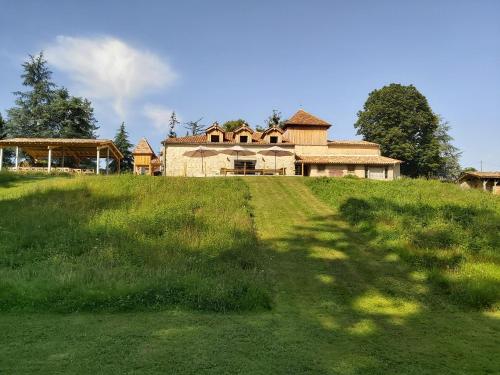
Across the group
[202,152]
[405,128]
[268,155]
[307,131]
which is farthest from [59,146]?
[405,128]

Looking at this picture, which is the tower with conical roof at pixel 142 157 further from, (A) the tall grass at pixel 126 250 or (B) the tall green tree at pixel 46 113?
(A) the tall grass at pixel 126 250

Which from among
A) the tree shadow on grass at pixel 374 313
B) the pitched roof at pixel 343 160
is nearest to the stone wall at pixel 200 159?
the pitched roof at pixel 343 160

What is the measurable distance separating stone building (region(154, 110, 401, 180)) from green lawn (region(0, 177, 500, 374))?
2567 centimetres

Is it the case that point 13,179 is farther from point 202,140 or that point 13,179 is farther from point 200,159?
point 202,140

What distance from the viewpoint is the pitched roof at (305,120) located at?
4625 centimetres

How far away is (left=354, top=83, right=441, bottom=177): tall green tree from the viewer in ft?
208

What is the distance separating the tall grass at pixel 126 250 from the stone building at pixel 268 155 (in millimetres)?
18933

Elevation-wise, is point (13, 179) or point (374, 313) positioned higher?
point (13, 179)

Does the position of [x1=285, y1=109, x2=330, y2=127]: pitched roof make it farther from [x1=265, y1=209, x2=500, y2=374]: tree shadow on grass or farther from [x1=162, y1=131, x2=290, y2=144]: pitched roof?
[x1=265, y1=209, x2=500, y2=374]: tree shadow on grass

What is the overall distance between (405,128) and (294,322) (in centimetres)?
6390

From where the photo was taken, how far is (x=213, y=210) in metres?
18.1

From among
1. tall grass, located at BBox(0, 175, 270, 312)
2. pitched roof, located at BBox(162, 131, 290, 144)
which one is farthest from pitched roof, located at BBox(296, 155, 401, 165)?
tall grass, located at BBox(0, 175, 270, 312)

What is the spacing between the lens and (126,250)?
1230cm

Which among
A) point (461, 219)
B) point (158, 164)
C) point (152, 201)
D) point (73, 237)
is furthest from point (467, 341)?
point (158, 164)
